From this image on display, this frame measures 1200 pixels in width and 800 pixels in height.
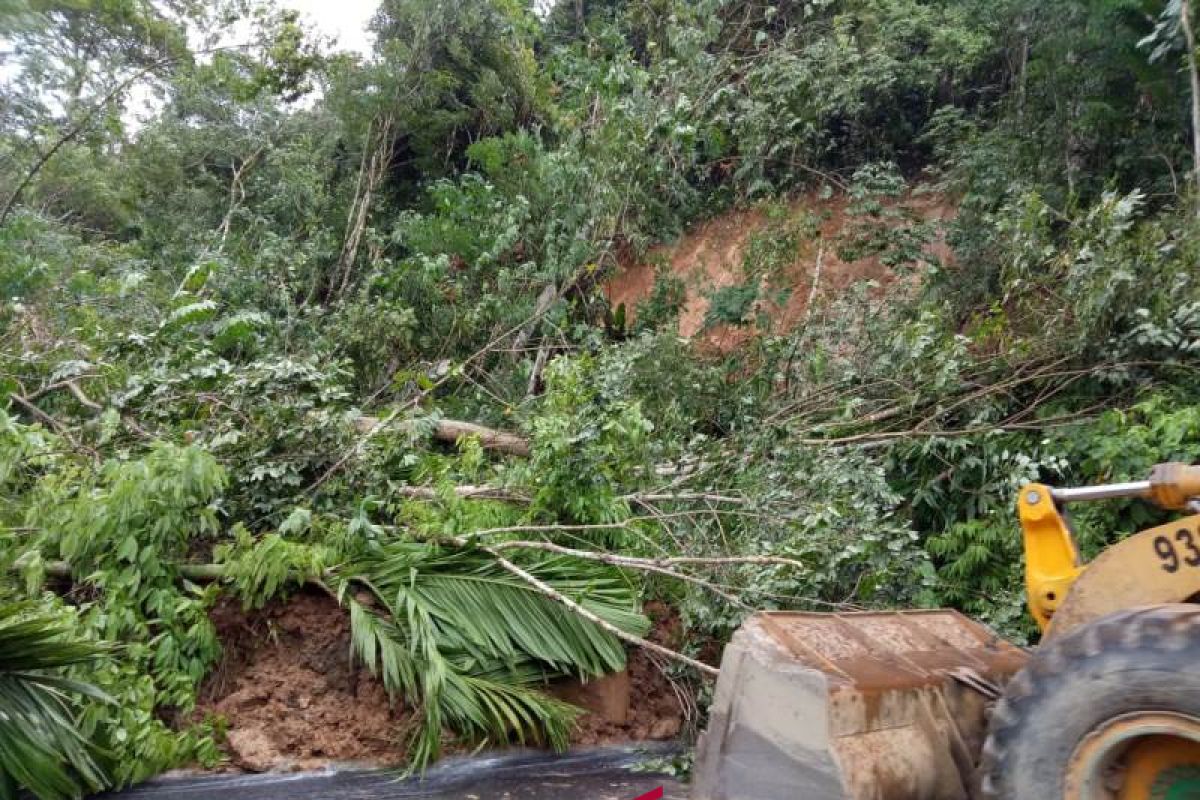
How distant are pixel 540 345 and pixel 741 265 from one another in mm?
3121

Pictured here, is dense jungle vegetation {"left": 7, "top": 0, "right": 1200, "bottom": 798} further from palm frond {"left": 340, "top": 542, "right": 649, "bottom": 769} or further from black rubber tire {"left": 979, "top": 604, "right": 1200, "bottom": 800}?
black rubber tire {"left": 979, "top": 604, "right": 1200, "bottom": 800}

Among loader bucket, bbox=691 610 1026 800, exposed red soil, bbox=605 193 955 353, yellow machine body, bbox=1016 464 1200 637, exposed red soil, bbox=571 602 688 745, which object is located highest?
exposed red soil, bbox=605 193 955 353

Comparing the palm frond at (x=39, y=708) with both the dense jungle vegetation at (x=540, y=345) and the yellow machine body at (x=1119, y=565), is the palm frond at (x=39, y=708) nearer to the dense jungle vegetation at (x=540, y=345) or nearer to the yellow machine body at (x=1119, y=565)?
the dense jungle vegetation at (x=540, y=345)

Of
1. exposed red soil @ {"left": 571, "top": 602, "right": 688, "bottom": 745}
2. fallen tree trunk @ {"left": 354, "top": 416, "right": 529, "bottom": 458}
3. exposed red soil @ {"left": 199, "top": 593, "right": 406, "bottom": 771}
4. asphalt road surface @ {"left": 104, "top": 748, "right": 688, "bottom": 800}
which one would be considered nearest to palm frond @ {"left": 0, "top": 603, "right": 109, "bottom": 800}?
asphalt road surface @ {"left": 104, "top": 748, "right": 688, "bottom": 800}

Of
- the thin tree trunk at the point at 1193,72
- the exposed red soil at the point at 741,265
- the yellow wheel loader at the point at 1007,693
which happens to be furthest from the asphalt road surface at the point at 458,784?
the thin tree trunk at the point at 1193,72

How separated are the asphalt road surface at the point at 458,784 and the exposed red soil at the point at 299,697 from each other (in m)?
0.13

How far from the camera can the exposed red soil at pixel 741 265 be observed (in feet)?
37.3

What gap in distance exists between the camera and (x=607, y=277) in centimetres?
1213

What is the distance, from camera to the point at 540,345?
10.6m

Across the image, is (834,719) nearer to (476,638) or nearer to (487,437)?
(476,638)

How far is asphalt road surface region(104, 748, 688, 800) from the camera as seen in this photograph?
188 inches

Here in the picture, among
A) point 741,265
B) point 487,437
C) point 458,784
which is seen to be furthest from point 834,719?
point 741,265

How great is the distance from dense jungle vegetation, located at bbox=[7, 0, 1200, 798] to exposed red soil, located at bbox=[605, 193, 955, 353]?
31cm

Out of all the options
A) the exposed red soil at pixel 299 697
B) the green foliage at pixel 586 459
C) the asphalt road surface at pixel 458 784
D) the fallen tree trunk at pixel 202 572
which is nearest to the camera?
the asphalt road surface at pixel 458 784
